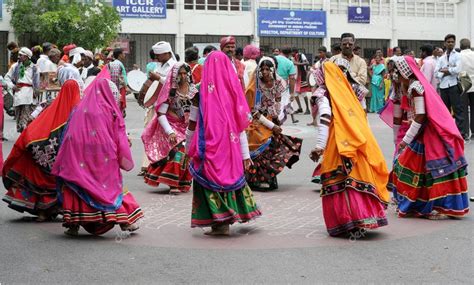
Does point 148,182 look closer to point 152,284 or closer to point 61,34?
point 152,284

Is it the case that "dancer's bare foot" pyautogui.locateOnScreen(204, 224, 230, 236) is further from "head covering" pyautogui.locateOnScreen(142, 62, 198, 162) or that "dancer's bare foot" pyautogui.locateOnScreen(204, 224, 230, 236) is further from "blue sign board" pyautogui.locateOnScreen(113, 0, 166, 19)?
"blue sign board" pyautogui.locateOnScreen(113, 0, 166, 19)

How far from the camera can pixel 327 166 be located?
7.26m

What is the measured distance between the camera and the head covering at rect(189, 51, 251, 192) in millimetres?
7320

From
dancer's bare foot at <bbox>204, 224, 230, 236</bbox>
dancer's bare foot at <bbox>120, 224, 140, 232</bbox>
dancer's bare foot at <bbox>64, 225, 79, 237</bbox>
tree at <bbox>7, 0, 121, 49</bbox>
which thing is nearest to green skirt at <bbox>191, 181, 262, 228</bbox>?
dancer's bare foot at <bbox>204, 224, 230, 236</bbox>

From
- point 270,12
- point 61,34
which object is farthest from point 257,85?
point 270,12

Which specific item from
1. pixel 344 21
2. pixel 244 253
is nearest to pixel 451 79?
pixel 244 253

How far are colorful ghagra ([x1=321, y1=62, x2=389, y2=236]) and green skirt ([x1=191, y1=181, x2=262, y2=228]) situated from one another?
0.77 meters

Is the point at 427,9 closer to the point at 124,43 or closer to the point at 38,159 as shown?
the point at 124,43

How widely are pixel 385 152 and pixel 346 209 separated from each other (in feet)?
23.5

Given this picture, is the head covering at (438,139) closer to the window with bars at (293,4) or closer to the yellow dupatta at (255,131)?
the yellow dupatta at (255,131)

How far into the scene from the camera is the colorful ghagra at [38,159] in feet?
26.3

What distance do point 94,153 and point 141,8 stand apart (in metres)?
30.5

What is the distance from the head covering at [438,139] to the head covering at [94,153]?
287cm

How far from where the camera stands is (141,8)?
3706 cm
